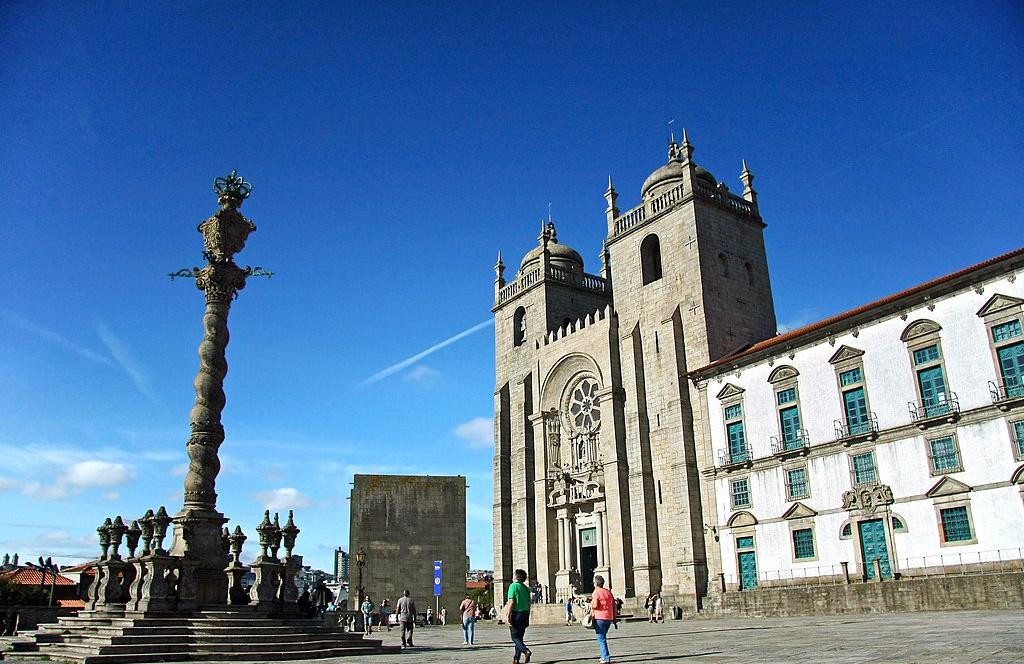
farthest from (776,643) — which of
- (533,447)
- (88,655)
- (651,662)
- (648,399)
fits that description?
(533,447)

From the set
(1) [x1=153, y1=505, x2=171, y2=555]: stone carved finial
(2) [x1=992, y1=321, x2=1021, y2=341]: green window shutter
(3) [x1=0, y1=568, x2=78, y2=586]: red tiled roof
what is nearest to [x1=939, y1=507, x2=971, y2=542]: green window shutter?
(2) [x1=992, y1=321, x2=1021, y2=341]: green window shutter

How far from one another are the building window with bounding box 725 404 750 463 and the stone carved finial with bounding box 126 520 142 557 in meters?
22.7

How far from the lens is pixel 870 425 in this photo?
1102 inches

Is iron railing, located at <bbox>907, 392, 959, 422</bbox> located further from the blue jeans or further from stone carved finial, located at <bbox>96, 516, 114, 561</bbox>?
stone carved finial, located at <bbox>96, 516, 114, 561</bbox>

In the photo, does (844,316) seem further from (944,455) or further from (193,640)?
(193,640)

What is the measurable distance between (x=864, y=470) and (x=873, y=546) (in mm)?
2663

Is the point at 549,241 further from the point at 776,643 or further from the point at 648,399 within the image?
the point at 776,643

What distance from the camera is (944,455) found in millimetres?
25812

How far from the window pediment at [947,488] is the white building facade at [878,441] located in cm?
4

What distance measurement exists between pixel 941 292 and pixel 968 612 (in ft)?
37.2

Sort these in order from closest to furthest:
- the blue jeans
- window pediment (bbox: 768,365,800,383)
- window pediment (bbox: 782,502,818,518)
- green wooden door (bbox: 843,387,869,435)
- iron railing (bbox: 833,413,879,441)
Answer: the blue jeans
iron railing (bbox: 833,413,879,441)
green wooden door (bbox: 843,387,869,435)
window pediment (bbox: 782,502,818,518)
window pediment (bbox: 768,365,800,383)

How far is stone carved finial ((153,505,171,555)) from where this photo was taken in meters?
18.8

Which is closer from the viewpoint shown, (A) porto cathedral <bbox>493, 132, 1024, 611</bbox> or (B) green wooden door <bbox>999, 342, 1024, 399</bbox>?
(B) green wooden door <bbox>999, 342, 1024, 399</bbox>

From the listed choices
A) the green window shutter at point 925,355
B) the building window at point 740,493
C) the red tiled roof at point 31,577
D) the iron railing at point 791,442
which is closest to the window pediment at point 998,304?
the green window shutter at point 925,355
